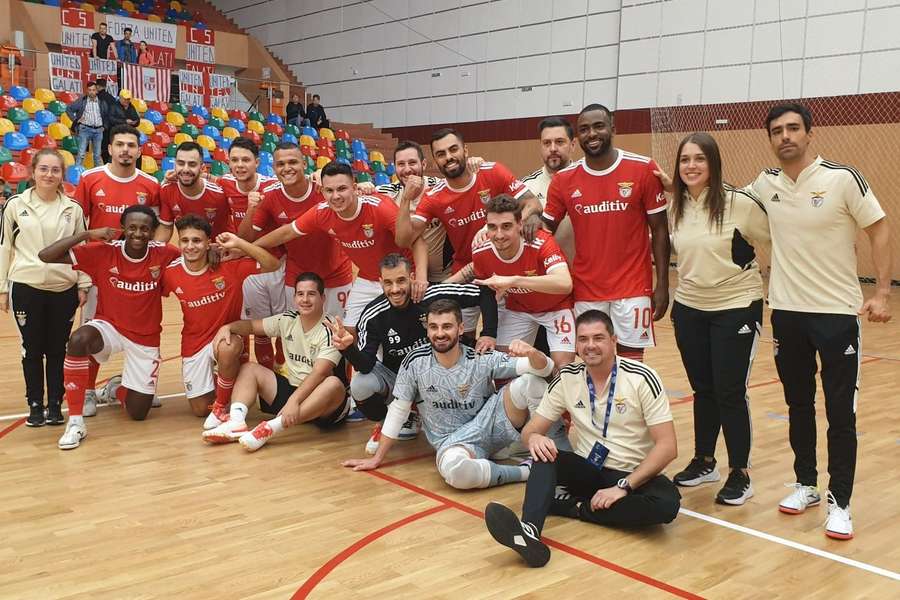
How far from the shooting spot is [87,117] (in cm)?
1402

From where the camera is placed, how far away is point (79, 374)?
17.5 feet

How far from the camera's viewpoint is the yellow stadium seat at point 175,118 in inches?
653

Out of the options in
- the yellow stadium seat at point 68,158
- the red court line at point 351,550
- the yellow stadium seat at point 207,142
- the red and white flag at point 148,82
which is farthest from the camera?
the red and white flag at point 148,82

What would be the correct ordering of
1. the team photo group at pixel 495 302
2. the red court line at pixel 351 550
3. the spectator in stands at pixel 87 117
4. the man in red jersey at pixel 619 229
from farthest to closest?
the spectator in stands at pixel 87 117, the man in red jersey at pixel 619 229, the team photo group at pixel 495 302, the red court line at pixel 351 550

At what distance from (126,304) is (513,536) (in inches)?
137

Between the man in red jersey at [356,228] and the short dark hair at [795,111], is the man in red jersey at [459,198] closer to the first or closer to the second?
the man in red jersey at [356,228]

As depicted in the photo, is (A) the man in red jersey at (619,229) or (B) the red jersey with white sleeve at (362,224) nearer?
(A) the man in red jersey at (619,229)

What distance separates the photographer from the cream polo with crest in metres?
3.69

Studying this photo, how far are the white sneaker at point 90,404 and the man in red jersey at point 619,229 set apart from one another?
3637 mm

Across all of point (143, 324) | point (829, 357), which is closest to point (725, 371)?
point (829, 357)

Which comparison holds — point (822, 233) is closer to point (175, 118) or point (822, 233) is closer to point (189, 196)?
point (189, 196)

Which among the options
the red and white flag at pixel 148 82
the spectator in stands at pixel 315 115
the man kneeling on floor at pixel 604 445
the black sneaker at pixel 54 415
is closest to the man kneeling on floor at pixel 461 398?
the man kneeling on floor at pixel 604 445

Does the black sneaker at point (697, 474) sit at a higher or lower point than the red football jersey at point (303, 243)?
lower

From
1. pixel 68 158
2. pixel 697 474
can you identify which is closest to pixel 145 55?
pixel 68 158
